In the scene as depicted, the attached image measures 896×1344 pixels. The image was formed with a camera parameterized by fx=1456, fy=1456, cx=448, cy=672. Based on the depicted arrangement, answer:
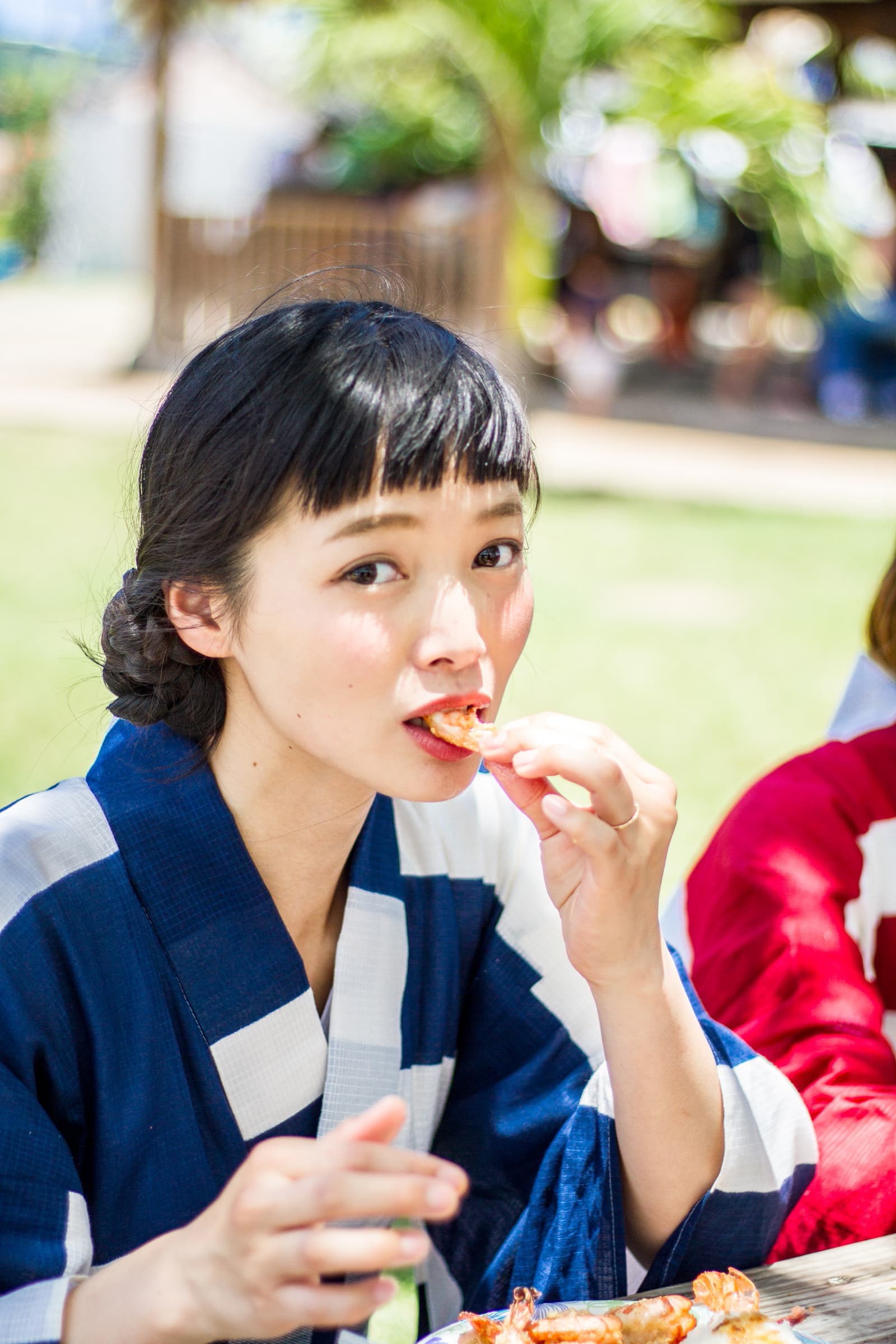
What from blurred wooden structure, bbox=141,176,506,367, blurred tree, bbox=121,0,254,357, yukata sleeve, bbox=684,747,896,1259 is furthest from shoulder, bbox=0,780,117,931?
blurred tree, bbox=121,0,254,357

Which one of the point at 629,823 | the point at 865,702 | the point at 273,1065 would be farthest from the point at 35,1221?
the point at 865,702

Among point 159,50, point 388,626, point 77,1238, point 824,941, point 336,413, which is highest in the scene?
point 159,50

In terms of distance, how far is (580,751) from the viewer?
1.37 meters

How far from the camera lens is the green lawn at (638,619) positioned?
552cm

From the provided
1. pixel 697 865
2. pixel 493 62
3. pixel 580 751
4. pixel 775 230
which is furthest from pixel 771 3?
pixel 580 751

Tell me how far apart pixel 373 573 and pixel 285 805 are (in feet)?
1.09

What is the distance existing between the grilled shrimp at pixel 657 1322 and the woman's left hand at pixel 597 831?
32 cm

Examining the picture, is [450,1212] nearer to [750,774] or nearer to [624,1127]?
[624,1127]

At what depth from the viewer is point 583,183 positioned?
14.1 metres

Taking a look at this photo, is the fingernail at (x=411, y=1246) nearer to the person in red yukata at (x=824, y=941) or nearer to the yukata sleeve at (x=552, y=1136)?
the yukata sleeve at (x=552, y=1136)

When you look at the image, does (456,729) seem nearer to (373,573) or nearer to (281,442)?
(373,573)

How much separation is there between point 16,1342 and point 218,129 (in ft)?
83.5

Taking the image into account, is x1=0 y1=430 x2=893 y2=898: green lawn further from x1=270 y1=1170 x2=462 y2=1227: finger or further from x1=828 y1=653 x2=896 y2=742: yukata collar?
x1=270 y1=1170 x2=462 y2=1227: finger

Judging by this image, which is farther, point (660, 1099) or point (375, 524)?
point (660, 1099)
